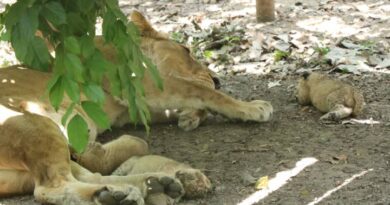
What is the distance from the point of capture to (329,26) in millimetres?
7926

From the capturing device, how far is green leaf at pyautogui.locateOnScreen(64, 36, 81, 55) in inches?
95.6

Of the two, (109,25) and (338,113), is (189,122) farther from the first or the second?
(109,25)

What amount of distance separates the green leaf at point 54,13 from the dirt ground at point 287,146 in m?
1.62

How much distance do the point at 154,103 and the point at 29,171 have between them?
148 centimetres

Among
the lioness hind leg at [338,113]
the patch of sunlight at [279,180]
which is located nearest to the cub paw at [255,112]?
the lioness hind leg at [338,113]

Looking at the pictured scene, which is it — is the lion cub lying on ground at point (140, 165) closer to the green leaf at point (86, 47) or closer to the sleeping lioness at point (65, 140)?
the sleeping lioness at point (65, 140)

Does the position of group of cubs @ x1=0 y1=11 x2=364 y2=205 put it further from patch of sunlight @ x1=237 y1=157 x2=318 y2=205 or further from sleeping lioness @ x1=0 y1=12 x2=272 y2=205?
patch of sunlight @ x1=237 y1=157 x2=318 y2=205

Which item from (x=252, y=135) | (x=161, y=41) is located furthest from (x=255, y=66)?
(x=252, y=135)

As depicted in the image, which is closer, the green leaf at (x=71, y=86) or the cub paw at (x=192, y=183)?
the green leaf at (x=71, y=86)

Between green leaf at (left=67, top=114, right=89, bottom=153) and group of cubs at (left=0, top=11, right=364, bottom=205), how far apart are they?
447 millimetres

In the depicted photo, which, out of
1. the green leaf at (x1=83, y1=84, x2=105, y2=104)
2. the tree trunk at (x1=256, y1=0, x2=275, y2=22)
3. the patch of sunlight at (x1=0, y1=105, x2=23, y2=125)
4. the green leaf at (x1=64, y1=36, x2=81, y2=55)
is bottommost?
the tree trunk at (x1=256, y1=0, x2=275, y2=22)

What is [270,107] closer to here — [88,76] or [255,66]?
[255,66]

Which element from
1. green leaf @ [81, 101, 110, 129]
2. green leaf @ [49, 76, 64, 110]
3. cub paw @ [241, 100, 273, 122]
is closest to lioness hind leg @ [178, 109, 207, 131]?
cub paw @ [241, 100, 273, 122]

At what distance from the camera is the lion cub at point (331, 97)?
16.5 ft
